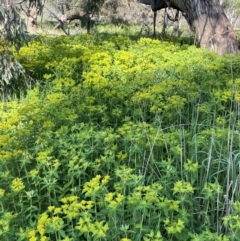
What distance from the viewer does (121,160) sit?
2.88 meters

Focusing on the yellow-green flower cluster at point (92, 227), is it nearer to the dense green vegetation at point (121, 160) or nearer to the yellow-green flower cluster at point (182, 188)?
the dense green vegetation at point (121, 160)

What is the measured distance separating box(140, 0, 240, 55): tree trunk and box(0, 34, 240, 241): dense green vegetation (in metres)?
2.13

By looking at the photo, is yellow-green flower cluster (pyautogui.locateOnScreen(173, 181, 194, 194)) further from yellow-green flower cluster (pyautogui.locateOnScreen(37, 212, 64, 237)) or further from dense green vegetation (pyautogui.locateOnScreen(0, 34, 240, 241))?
yellow-green flower cluster (pyautogui.locateOnScreen(37, 212, 64, 237))

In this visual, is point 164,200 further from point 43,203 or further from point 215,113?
point 215,113

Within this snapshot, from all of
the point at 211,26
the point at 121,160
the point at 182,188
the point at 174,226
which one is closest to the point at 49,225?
the point at 174,226

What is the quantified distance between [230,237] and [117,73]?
288cm

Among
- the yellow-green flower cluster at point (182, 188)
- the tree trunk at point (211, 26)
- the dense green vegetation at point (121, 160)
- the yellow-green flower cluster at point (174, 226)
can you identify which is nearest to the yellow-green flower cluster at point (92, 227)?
the dense green vegetation at point (121, 160)

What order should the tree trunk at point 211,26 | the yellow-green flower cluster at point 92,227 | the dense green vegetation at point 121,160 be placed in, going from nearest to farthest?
1. the yellow-green flower cluster at point 92,227
2. the dense green vegetation at point 121,160
3. the tree trunk at point 211,26

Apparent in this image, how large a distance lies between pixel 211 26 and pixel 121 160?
479 centimetres

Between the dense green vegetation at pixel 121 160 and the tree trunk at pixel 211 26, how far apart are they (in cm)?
213

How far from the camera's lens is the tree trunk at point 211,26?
6.95m

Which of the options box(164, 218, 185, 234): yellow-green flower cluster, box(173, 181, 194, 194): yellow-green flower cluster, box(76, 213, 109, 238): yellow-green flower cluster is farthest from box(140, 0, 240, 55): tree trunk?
box(76, 213, 109, 238): yellow-green flower cluster

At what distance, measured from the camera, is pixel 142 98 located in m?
3.62

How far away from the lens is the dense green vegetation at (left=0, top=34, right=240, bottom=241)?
2236 millimetres
